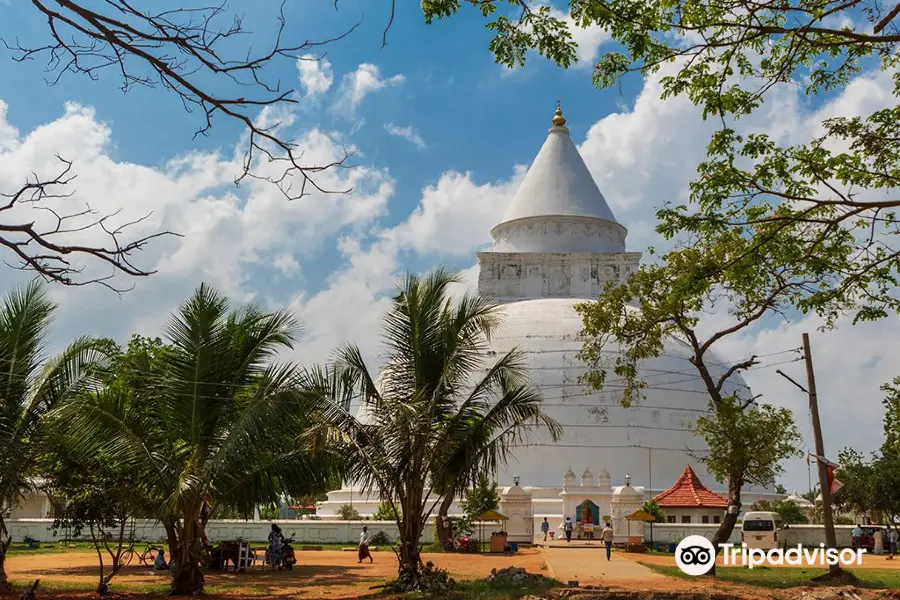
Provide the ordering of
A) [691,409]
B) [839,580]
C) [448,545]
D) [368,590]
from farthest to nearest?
[691,409]
[448,545]
[839,580]
[368,590]

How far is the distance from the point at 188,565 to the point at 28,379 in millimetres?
4609

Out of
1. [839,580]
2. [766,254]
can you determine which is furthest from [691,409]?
[766,254]

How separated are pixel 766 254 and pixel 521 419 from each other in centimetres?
644

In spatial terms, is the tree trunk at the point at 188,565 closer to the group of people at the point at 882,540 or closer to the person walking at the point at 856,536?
the group of people at the point at 882,540

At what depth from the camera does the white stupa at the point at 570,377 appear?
4212 centimetres

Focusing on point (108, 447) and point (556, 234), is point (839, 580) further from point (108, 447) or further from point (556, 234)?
point (556, 234)

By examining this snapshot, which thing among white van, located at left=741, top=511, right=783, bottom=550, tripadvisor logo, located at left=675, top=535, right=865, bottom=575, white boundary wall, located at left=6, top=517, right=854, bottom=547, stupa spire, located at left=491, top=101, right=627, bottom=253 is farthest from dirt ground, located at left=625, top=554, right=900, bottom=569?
stupa spire, located at left=491, top=101, right=627, bottom=253

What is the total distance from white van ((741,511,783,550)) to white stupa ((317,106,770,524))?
8.12 metres

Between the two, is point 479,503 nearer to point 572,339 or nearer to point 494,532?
point 494,532

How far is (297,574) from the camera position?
22719 millimetres

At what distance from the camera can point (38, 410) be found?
1731cm

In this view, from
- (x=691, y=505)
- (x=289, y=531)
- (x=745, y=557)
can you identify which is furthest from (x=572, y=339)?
(x=745, y=557)

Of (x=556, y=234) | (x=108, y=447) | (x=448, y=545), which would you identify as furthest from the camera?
(x=556, y=234)

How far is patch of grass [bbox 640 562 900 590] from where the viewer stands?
1925cm
